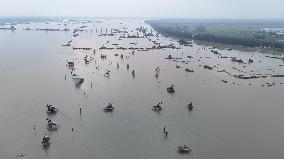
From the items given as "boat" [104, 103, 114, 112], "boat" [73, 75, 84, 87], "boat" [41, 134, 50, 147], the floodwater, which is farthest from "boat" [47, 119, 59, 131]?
"boat" [73, 75, 84, 87]

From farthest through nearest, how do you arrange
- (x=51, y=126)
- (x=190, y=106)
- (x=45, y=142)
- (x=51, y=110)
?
(x=190, y=106)
(x=51, y=110)
(x=51, y=126)
(x=45, y=142)

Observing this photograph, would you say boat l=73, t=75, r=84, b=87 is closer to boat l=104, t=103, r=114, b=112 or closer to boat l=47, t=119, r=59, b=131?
boat l=104, t=103, r=114, b=112

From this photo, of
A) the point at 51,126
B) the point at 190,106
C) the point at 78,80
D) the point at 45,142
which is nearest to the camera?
the point at 45,142

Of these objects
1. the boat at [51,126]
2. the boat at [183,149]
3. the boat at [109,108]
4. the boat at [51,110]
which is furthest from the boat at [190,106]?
the boat at [51,126]

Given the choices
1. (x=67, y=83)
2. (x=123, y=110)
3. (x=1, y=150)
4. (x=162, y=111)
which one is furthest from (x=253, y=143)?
(x=67, y=83)

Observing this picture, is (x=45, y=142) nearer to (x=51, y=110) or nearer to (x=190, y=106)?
(x=51, y=110)

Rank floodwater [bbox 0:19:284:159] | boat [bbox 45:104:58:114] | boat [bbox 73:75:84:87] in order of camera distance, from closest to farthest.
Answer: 1. floodwater [bbox 0:19:284:159]
2. boat [bbox 45:104:58:114]
3. boat [bbox 73:75:84:87]

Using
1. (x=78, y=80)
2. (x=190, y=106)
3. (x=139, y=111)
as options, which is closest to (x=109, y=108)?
(x=139, y=111)

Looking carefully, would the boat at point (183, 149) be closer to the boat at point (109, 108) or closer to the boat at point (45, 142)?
the boat at point (45, 142)
